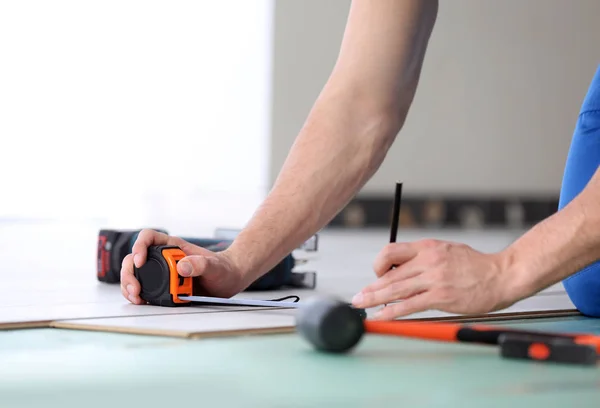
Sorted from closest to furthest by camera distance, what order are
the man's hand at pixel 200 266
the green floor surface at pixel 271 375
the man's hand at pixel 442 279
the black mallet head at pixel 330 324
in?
the green floor surface at pixel 271 375 → the black mallet head at pixel 330 324 → the man's hand at pixel 442 279 → the man's hand at pixel 200 266

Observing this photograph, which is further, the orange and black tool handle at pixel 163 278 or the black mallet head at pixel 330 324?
the orange and black tool handle at pixel 163 278

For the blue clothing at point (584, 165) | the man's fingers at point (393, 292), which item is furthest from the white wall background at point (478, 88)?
the man's fingers at point (393, 292)

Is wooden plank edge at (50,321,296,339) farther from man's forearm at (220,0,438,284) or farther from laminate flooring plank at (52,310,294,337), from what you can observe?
man's forearm at (220,0,438,284)

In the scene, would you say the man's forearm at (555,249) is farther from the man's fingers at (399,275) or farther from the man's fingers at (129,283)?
the man's fingers at (129,283)

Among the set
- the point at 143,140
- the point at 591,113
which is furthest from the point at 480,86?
the point at 591,113

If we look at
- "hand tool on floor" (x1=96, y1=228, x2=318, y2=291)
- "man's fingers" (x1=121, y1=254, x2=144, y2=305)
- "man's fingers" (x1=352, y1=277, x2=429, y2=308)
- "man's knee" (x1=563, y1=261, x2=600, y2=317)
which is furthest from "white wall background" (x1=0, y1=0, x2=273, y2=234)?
"man's fingers" (x1=352, y1=277, x2=429, y2=308)

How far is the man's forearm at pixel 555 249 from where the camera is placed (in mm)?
1209

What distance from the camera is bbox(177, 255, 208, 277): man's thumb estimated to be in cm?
148

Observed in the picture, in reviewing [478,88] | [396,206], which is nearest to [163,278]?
[396,206]

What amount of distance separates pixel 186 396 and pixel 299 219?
2.29 feet

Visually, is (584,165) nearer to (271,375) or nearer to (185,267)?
(185,267)

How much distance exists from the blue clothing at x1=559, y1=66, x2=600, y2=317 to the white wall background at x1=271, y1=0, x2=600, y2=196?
4012mm

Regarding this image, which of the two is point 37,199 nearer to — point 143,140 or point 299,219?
point 143,140

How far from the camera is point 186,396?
90 cm
